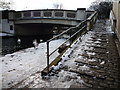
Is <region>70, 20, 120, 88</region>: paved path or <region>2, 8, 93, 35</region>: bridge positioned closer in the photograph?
<region>70, 20, 120, 88</region>: paved path

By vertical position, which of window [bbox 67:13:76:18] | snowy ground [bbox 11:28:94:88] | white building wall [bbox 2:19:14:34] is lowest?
snowy ground [bbox 11:28:94:88]

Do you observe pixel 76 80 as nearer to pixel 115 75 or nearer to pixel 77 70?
pixel 77 70

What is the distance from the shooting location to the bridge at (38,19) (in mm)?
17906

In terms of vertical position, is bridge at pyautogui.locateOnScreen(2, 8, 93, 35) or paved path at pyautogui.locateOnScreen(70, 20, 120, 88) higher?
bridge at pyautogui.locateOnScreen(2, 8, 93, 35)

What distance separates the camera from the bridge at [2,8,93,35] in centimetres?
1791

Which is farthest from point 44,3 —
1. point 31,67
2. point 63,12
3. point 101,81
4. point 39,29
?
point 101,81

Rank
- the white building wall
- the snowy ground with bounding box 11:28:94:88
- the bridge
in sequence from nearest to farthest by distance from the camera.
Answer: the snowy ground with bounding box 11:28:94:88 < the bridge < the white building wall

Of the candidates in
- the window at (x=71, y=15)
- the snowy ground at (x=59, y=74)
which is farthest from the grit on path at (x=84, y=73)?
the window at (x=71, y=15)

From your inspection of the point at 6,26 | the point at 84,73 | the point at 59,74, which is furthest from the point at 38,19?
the point at 84,73

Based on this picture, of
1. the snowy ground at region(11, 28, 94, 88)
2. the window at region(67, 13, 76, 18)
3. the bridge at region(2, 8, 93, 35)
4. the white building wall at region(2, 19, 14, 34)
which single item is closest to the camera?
the snowy ground at region(11, 28, 94, 88)

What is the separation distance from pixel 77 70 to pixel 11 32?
2005 centimetres

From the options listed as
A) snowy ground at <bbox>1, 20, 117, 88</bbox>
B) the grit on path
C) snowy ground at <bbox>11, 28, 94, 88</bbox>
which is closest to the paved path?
the grit on path

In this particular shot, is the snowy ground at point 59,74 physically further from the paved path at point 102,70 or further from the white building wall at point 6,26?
the white building wall at point 6,26

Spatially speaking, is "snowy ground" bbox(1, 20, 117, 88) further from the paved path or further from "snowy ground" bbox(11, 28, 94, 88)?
the paved path
